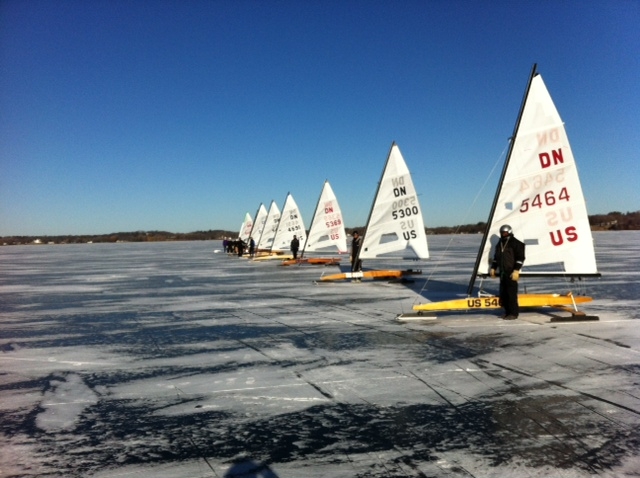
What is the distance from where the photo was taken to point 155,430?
386 cm

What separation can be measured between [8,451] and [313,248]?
57.7ft

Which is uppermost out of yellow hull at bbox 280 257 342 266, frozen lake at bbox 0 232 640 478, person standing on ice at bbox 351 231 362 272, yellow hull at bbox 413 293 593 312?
person standing on ice at bbox 351 231 362 272

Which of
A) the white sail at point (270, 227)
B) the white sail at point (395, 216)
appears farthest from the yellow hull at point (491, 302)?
the white sail at point (270, 227)

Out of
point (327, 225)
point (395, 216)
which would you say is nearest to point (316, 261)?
point (327, 225)

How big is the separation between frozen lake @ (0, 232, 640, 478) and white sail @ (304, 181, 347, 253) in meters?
11.0

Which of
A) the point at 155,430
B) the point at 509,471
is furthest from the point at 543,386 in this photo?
the point at 155,430

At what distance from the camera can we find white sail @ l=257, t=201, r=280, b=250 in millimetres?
31281

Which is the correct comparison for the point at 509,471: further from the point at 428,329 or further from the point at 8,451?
the point at 428,329

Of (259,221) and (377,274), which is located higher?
(259,221)

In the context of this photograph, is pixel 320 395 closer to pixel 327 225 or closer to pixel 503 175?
pixel 503 175

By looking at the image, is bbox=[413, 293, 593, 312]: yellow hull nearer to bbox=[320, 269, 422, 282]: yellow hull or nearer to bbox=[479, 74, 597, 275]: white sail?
bbox=[479, 74, 597, 275]: white sail

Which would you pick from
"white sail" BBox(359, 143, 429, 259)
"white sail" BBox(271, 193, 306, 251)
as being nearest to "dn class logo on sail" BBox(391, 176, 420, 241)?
"white sail" BBox(359, 143, 429, 259)

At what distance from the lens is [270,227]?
3170cm

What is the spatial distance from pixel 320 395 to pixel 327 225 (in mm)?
16085
